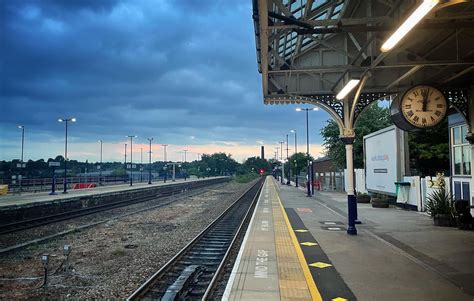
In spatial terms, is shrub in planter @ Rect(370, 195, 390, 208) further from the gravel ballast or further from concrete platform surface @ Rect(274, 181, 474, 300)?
the gravel ballast

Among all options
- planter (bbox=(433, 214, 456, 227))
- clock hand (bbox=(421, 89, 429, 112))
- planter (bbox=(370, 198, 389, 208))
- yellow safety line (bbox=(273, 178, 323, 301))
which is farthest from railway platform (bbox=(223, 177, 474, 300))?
planter (bbox=(370, 198, 389, 208))

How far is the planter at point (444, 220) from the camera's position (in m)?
13.9

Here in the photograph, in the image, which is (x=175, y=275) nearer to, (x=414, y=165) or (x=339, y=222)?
(x=339, y=222)

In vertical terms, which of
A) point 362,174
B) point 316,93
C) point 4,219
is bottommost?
point 4,219

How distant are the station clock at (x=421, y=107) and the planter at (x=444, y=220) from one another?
4551mm

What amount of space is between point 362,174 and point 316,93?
17.5 m

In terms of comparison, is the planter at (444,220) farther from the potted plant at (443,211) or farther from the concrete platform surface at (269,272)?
the concrete platform surface at (269,272)

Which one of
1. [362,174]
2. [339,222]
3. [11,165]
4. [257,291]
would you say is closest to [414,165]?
[362,174]

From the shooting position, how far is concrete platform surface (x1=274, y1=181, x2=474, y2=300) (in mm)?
6910

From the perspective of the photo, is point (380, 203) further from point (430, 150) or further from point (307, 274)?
point (307, 274)

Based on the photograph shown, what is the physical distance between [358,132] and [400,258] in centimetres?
2914

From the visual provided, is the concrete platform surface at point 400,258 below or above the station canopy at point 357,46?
below

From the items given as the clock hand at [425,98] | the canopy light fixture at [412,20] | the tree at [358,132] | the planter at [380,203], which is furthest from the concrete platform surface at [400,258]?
the tree at [358,132]

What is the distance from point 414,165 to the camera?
31.7 m
